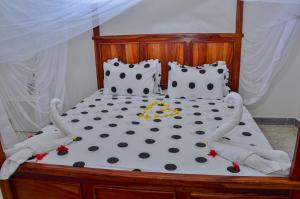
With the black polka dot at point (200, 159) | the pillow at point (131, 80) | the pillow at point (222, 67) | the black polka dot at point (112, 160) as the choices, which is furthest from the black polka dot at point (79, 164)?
the pillow at point (222, 67)

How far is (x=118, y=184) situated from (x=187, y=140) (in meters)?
0.59

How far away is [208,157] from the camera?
159 cm

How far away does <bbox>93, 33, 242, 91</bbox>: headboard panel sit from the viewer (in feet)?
9.70

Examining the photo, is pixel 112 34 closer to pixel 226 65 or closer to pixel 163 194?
pixel 226 65

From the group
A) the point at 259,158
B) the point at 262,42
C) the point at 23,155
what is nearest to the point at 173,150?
the point at 259,158

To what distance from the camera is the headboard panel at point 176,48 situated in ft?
9.70

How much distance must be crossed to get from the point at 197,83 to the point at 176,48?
22.2 inches

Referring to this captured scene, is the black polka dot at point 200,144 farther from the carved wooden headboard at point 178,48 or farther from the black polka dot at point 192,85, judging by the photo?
the carved wooden headboard at point 178,48

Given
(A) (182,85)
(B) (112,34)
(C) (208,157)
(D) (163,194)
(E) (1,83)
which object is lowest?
(D) (163,194)

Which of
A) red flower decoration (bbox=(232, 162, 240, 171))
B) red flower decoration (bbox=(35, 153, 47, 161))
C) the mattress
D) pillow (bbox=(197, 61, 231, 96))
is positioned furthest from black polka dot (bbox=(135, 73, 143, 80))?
red flower decoration (bbox=(232, 162, 240, 171))

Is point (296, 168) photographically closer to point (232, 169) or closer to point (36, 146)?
point (232, 169)

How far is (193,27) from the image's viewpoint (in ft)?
9.78

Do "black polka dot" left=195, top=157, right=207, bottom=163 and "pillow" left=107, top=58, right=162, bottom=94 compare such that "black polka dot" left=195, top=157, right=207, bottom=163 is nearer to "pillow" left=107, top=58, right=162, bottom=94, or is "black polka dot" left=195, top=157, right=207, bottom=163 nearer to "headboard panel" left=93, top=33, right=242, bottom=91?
"pillow" left=107, top=58, right=162, bottom=94

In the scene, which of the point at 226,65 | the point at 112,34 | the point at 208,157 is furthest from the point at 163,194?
the point at 112,34
